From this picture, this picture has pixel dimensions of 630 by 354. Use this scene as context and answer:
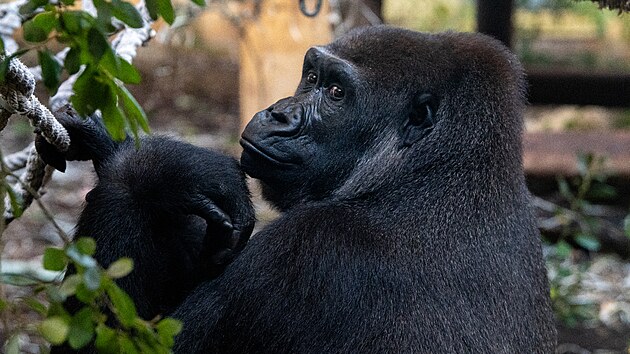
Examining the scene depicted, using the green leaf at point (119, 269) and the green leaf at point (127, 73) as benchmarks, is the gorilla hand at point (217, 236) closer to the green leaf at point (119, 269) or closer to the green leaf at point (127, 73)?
the green leaf at point (127, 73)

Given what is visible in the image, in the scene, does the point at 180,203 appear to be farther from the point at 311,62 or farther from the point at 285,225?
the point at 311,62

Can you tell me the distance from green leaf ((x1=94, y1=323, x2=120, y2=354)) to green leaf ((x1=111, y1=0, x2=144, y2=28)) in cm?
51

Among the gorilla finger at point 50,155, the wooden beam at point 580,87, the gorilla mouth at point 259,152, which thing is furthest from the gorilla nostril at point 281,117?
the wooden beam at point 580,87

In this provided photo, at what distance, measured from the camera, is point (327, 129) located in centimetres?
281

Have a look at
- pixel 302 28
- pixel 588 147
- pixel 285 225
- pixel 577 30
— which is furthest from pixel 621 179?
pixel 577 30

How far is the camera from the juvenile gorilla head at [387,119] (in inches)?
104

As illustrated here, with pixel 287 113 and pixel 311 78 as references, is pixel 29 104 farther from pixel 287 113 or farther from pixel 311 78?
pixel 311 78

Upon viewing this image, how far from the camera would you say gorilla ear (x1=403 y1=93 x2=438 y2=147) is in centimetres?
269

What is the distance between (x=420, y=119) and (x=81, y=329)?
1633 mm

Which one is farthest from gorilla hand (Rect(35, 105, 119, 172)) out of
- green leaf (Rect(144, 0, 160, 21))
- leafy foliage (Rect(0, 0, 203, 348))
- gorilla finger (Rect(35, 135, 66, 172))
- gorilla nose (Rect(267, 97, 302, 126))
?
green leaf (Rect(144, 0, 160, 21))

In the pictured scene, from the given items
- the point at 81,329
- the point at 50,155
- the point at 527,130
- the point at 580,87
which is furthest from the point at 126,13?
the point at 580,87

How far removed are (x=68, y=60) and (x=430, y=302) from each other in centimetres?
122

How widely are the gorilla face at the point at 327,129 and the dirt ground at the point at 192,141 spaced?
56 cm

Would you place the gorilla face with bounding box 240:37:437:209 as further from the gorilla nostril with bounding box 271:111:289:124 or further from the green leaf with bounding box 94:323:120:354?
the green leaf with bounding box 94:323:120:354
